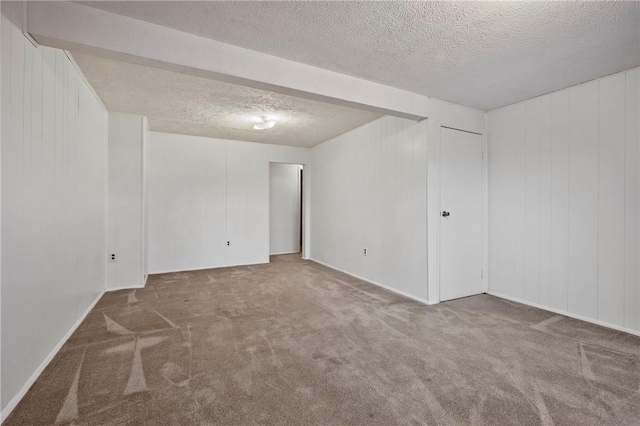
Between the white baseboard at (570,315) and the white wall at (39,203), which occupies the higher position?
the white wall at (39,203)

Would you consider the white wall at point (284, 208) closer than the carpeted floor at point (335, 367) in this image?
No

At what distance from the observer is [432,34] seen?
2.13m

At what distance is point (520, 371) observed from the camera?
206cm

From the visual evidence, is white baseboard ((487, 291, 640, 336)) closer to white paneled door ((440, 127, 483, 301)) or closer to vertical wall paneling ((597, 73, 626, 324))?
vertical wall paneling ((597, 73, 626, 324))

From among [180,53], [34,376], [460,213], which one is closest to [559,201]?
[460,213]

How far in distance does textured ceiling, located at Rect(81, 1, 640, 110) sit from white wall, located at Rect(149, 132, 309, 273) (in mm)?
3539

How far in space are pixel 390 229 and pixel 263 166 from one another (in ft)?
10.3

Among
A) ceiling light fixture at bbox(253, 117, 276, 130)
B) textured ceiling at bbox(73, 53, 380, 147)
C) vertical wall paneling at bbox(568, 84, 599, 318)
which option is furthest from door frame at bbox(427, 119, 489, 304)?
ceiling light fixture at bbox(253, 117, 276, 130)

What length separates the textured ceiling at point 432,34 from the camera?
1854 millimetres

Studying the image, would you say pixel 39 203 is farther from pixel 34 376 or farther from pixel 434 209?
pixel 434 209

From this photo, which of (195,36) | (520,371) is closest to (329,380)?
(520,371)

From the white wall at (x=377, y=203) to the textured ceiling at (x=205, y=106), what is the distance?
44 cm

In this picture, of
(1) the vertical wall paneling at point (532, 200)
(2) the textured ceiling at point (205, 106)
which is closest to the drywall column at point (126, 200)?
(2) the textured ceiling at point (205, 106)

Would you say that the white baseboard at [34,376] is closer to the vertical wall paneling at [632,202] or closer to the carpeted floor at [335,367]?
the carpeted floor at [335,367]
